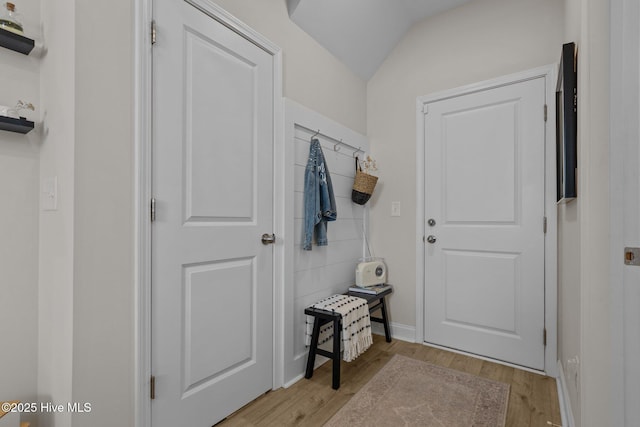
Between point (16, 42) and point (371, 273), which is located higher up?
point (16, 42)

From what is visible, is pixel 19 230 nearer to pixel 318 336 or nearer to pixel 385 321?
pixel 318 336

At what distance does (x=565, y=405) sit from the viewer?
171cm

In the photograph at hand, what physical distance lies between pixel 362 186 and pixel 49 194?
6.40 feet

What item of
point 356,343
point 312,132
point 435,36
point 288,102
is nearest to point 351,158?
point 312,132

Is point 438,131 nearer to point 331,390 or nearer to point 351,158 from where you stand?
point 351,158

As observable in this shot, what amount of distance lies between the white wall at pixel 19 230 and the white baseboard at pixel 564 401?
2.42m

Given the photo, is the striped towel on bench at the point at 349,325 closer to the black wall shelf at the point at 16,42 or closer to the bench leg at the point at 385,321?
the bench leg at the point at 385,321

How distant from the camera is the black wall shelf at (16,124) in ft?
3.65

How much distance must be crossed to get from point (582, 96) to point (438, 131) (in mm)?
1463

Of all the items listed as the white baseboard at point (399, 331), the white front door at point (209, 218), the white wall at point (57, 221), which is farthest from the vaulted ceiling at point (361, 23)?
the white baseboard at point (399, 331)

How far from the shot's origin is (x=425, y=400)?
1.82 m

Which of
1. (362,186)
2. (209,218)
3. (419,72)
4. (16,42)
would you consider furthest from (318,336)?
(419,72)

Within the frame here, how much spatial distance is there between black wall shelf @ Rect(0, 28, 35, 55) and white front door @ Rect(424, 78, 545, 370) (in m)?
2.48

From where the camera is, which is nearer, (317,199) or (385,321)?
(317,199)
